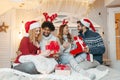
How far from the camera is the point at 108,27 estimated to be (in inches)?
148

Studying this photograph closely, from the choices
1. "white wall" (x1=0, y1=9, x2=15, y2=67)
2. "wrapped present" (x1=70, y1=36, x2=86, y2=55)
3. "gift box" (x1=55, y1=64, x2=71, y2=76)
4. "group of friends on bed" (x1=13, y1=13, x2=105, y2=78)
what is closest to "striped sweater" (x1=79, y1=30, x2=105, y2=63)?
"group of friends on bed" (x1=13, y1=13, x2=105, y2=78)

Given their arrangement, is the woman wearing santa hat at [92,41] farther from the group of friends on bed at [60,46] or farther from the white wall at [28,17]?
the white wall at [28,17]

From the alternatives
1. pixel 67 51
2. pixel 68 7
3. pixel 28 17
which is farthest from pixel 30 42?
pixel 68 7

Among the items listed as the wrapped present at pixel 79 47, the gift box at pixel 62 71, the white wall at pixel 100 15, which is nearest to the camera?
the gift box at pixel 62 71

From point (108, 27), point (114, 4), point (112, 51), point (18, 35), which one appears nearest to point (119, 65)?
point (112, 51)

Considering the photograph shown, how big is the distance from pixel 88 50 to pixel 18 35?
159 cm

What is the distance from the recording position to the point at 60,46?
2.67 m

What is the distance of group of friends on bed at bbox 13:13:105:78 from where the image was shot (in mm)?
2264

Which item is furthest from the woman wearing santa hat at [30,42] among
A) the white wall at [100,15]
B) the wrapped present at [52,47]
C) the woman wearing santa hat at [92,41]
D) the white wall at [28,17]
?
the white wall at [100,15]

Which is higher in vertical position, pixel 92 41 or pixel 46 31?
pixel 46 31

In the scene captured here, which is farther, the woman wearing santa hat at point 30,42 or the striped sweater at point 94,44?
the striped sweater at point 94,44

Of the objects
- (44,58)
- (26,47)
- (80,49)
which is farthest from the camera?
(80,49)

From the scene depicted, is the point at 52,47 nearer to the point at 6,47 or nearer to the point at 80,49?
the point at 80,49

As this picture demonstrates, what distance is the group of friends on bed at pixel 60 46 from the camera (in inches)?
89.1
